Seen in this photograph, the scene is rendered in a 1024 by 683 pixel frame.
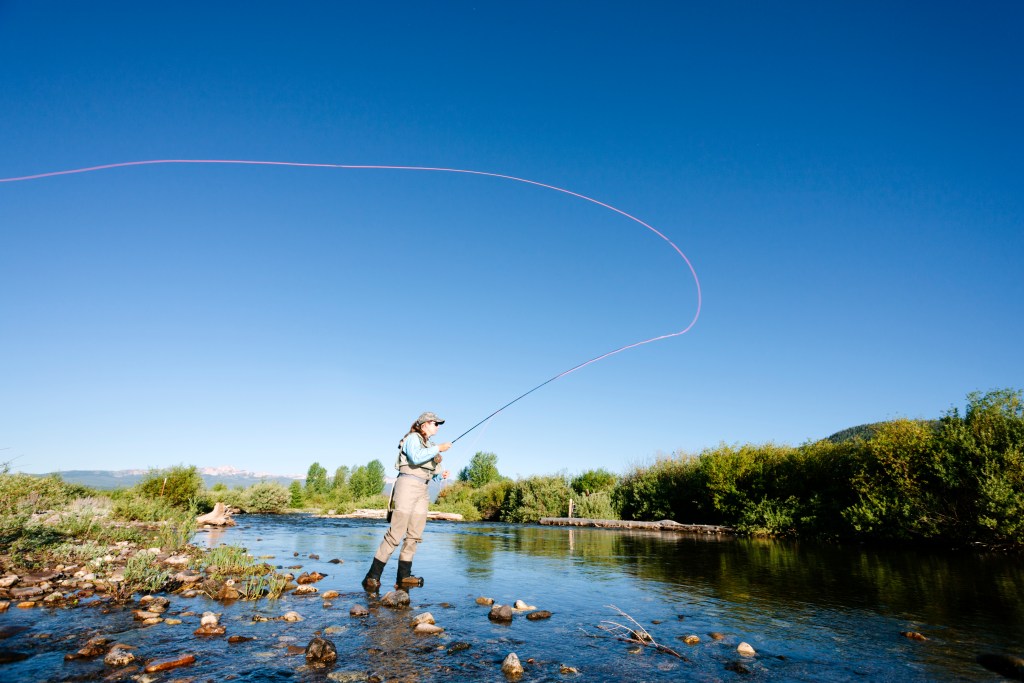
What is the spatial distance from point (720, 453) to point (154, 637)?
93.0ft

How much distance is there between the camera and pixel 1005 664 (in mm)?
4609

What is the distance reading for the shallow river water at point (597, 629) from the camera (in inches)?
174

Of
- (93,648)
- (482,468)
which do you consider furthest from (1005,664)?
(482,468)

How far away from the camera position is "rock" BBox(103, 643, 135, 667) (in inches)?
162

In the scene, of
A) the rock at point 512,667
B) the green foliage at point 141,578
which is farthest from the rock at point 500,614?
the green foliage at point 141,578

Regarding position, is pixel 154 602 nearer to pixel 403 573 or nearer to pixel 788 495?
pixel 403 573

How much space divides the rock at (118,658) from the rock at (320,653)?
1.37 meters

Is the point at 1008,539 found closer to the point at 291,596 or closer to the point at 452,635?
the point at 452,635

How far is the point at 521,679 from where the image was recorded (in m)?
4.27

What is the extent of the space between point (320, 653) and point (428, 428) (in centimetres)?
408

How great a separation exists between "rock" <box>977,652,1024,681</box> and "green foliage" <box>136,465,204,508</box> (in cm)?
3063

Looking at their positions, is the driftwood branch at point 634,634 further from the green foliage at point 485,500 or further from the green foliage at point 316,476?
the green foliage at point 316,476

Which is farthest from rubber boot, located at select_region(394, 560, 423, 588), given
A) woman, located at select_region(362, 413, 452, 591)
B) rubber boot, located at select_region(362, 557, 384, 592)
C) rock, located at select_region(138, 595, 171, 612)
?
rock, located at select_region(138, 595, 171, 612)

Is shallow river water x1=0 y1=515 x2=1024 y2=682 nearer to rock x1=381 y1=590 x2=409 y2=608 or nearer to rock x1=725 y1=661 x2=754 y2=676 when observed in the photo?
rock x1=725 y1=661 x2=754 y2=676
